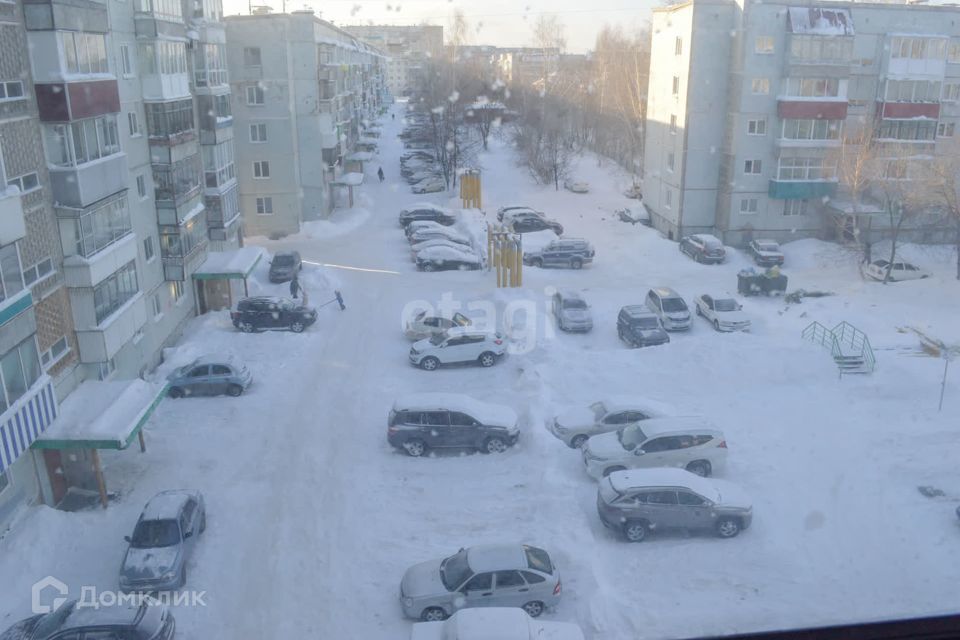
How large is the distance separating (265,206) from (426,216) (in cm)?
505

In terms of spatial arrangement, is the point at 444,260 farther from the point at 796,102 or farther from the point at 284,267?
the point at 796,102

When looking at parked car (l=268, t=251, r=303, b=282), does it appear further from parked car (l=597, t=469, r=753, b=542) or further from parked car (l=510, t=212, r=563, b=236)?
parked car (l=597, t=469, r=753, b=542)

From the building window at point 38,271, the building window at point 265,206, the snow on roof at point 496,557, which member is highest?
the building window at point 38,271

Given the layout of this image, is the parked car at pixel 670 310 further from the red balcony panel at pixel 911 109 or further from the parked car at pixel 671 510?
the red balcony panel at pixel 911 109

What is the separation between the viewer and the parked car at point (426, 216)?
2436cm

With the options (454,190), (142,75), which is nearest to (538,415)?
(142,75)

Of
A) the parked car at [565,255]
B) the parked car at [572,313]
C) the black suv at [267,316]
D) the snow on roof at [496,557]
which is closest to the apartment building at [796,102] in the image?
the parked car at [565,255]

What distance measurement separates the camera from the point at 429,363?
12414 mm

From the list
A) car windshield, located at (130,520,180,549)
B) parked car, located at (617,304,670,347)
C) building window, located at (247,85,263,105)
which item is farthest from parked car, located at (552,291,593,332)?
building window, located at (247,85,263,105)

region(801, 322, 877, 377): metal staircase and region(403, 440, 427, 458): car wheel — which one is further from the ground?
region(801, 322, 877, 377): metal staircase

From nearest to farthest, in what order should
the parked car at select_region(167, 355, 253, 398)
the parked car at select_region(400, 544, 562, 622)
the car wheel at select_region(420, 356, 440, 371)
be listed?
the parked car at select_region(400, 544, 562, 622)
the parked car at select_region(167, 355, 253, 398)
the car wheel at select_region(420, 356, 440, 371)

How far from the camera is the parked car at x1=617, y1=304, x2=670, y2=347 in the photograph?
13273 millimetres

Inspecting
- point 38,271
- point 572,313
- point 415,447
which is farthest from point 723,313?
point 38,271

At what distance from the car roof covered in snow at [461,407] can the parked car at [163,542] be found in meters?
2.83
